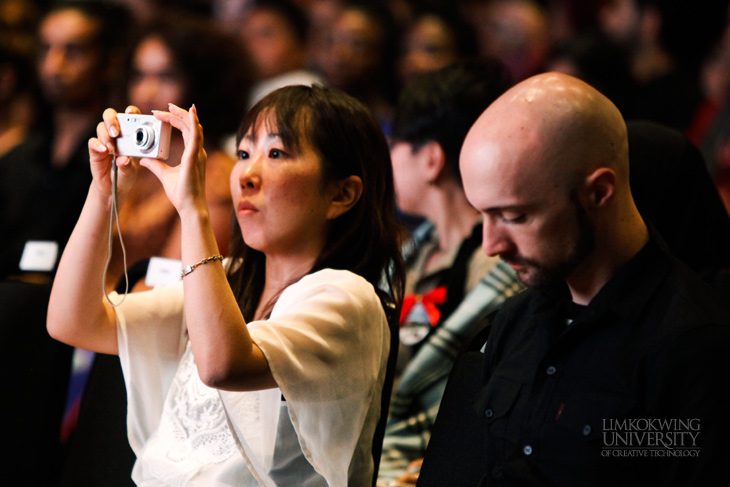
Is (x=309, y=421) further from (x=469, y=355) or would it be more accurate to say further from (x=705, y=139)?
(x=705, y=139)

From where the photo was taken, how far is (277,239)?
170 cm

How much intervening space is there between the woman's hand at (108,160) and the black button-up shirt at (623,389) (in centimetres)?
81

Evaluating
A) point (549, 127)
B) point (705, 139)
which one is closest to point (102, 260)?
point (549, 127)

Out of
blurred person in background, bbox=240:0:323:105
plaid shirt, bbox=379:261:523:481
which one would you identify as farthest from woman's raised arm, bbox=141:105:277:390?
blurred person in background, bbox=240:0:323:105

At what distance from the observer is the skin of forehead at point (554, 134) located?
1293mm

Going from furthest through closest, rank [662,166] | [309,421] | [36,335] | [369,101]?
1. [369,101]
2. [36,335]
3. [662,166]
4. [309,421]

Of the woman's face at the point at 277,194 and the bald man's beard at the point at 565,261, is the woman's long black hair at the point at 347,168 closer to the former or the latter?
the woman's face at the point at 277,194

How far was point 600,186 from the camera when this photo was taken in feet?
4.26

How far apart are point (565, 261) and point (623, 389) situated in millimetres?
207

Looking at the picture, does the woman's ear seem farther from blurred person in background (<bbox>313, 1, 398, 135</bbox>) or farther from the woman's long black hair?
blurred person in background (<bbox>313, 1, 398, 135</bbox>)

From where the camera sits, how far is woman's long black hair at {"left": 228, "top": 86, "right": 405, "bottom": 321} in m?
1.72

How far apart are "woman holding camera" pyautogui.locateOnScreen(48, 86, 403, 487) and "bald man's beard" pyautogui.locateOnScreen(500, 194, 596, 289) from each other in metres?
0.37

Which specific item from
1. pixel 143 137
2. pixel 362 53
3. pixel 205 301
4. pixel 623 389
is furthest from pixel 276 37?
pixel 623 389

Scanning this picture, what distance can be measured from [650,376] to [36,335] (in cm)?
134
